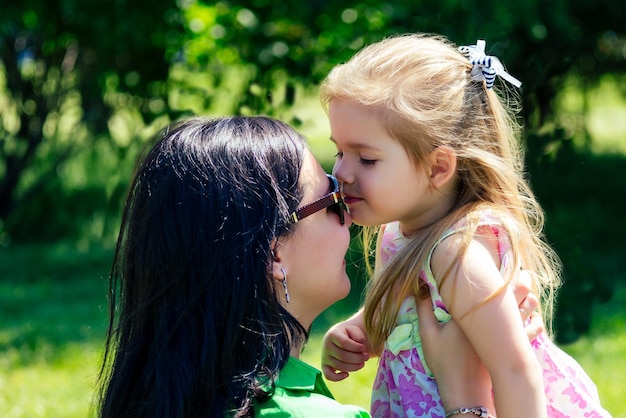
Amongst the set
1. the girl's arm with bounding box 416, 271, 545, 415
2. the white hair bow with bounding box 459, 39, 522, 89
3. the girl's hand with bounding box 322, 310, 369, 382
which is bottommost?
the girl's hand with bounding box 322, 310, 369, 382

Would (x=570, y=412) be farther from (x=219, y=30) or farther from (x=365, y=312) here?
(x=219, y=30)

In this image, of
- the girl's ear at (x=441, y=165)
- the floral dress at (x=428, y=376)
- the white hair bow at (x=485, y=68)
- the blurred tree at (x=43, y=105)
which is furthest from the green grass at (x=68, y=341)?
the white hair bow at (x=485, y=68)

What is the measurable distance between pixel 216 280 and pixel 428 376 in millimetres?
632

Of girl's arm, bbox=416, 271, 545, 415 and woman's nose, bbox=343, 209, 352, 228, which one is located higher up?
woman's nose, bbox=343, 209, 352, 228

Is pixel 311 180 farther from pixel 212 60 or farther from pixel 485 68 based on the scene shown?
pixel 212 60

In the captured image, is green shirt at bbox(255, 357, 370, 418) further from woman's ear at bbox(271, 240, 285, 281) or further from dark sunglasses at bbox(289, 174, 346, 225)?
dark sunglasses at bbox(289, 174, 346, 225)

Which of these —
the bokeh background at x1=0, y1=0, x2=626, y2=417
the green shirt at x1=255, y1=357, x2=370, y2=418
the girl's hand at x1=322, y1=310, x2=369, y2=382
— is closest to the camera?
the green shirt at x1=255, y1=357, x2=370, y2=418

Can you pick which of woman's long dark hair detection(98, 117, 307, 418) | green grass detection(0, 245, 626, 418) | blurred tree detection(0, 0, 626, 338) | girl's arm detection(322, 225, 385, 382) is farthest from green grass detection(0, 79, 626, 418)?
woman's long dark hair detection(98, 117, 307, 418)

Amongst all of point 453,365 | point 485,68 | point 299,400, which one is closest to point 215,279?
point 299,400

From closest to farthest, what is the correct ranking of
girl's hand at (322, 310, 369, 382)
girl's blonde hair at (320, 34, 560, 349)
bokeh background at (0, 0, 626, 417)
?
girl's blonde hair at (320, 34, 560, 349), girl's hand at (322, 310, 369, 382), bokeh background at (0, 0, 626, 417)

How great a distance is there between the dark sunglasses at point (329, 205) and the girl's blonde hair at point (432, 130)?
8.3 inches

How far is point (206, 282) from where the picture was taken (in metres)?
2.00

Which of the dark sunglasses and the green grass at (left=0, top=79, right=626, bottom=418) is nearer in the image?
the dark sunglasses

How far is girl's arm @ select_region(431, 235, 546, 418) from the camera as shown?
7.14ft
